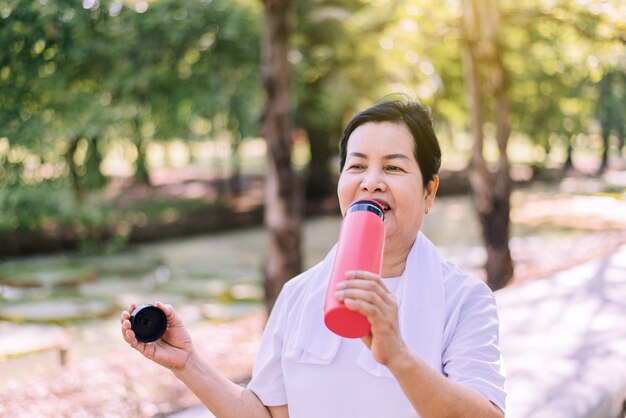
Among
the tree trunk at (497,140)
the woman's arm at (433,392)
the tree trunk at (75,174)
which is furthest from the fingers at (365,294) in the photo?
the tree trunk at (75,174)

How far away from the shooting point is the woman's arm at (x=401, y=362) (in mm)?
1278

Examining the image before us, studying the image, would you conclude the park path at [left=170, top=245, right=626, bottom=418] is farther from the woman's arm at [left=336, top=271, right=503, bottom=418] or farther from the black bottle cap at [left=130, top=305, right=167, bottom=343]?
the woman's arm at [left=336, top=271, right=503, bottom=418]

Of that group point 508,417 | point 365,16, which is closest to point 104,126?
point 365,16

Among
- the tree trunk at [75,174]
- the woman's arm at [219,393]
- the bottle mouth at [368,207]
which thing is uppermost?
the bottle mouth at [368,207]

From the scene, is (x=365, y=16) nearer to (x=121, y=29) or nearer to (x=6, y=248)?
(x=121, y=29)

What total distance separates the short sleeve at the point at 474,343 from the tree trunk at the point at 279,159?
494 cm

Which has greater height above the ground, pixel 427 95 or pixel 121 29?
pixel 121 29

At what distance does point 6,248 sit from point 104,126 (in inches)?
187

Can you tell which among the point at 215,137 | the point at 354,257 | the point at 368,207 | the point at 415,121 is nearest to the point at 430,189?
the point at 415,121

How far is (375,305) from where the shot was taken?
1.28 m

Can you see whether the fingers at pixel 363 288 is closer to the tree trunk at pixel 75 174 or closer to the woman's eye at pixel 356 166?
the woman's eye at pixel 356 166

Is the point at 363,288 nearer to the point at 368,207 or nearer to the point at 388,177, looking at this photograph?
the point at 368,207

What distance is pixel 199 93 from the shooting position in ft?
37.1

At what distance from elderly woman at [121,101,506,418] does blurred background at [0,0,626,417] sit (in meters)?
0.86
